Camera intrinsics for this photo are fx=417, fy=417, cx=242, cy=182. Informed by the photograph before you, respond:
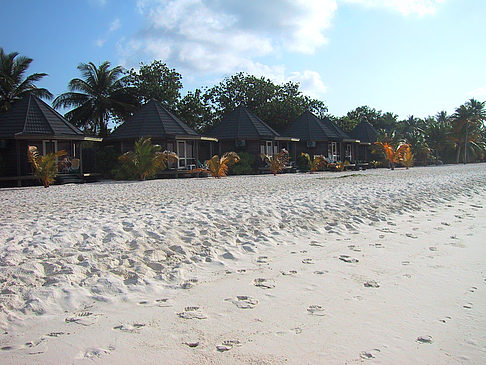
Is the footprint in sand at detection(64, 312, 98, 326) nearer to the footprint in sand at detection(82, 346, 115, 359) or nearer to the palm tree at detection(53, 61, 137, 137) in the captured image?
the footprint in sand at detection(82, 346, 115, 359)

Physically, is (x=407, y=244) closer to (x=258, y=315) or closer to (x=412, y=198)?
(x=258, y=315)

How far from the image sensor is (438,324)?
9.52 feet

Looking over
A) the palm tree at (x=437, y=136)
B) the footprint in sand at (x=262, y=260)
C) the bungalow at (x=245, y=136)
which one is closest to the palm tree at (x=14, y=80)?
the bungalow at (x=245, y=136)

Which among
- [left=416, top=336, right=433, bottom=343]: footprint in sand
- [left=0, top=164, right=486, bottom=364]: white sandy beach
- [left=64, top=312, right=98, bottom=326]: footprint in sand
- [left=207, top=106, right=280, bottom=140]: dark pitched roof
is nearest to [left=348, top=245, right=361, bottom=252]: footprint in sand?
[left=0, top=164, right=486, bottom=364]: white sandy beach

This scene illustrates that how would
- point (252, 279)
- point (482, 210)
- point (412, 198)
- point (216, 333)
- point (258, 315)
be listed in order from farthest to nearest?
1. point (412, 198)
2. point (482, 210)
3. point (252, 279)
4. point (258, 315)
5. point (216, 333)

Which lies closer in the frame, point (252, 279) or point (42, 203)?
point (252, 279)

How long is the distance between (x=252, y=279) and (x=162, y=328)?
50.6 inches

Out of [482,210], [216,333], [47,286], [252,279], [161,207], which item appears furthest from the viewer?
[482,210]

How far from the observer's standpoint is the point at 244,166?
2355 cm

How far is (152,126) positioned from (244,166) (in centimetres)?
551

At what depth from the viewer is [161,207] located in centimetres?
786

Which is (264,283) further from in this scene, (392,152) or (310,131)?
(392,152)

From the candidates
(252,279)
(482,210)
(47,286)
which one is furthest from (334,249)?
(482,210)

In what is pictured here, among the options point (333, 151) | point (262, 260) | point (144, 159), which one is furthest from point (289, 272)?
point (333, 151)
